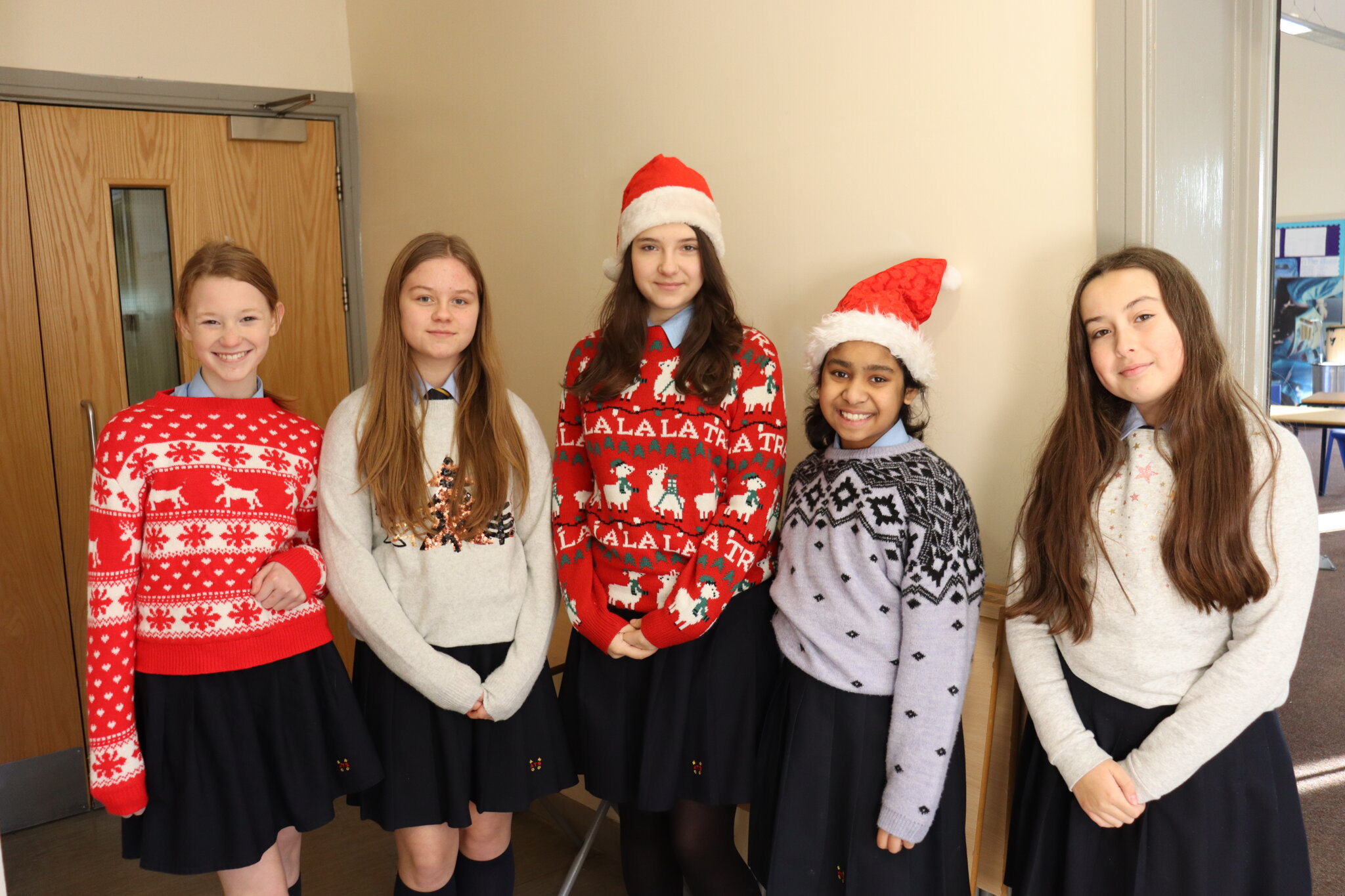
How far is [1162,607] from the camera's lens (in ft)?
4.21

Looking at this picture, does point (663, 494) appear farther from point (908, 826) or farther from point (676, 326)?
point (908, 826)

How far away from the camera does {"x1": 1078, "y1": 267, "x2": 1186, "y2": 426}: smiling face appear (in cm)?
128

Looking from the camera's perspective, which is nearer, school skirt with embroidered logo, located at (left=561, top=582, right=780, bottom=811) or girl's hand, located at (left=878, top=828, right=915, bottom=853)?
girl's hand, located at (left=878, top=828, right=915, bottom=853)

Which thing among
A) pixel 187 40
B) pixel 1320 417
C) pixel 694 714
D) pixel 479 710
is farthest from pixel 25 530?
pixel 1320 417

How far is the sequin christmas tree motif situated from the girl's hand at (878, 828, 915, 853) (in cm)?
77

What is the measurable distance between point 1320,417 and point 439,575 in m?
1.72

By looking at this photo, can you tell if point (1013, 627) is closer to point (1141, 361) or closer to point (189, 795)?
point (1141, 361)

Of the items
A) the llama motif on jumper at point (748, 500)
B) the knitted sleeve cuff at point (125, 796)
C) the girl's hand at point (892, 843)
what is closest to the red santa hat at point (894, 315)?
the llama motif on jumper at point (748, 500)

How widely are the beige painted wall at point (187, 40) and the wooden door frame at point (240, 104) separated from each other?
0.04 metres

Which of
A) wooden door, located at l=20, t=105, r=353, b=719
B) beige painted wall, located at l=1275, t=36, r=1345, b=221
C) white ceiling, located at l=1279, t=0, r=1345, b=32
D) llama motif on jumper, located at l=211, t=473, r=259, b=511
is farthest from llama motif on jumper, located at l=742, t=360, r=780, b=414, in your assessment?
wooden door, located at l=20, t=105, r=353, b=719

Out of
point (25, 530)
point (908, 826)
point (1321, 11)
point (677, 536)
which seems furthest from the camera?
point (25, 530)

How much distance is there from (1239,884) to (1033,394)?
28.8 inches

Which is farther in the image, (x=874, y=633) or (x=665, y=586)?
(x=665, y=586)

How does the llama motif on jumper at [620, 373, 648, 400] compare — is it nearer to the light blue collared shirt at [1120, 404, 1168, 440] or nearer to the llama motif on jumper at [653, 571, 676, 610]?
the llama motif on jumper at [653, 571, 676, 610]
